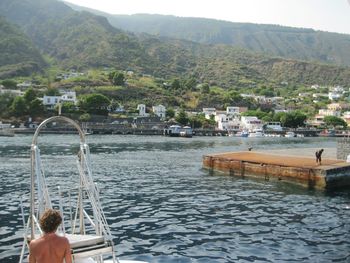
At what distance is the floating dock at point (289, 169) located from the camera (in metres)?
36.0

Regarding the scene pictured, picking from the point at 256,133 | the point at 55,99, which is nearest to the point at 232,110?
the point at 256,133

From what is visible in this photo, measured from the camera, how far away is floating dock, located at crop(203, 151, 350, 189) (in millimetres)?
36037

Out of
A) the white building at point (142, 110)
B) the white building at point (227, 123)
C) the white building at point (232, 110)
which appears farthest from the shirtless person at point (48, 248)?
the white building at point (232, 110)

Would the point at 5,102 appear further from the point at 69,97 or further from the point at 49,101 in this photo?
the point at 69,97

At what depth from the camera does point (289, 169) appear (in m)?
39.2

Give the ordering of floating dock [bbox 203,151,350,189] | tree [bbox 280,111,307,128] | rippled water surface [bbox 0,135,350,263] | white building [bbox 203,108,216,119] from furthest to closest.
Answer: white building [bbox 203,108,216,119], tree [bbox 280,111,307,128], floating dock [bbox 203,151,350,189], rippled water surface [bbox 0,135,350,263]

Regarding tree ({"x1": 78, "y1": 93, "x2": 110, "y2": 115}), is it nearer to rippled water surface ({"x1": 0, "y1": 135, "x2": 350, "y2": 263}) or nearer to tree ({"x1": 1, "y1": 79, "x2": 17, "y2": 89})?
tree ({"x1": 1, "y1": 79, "x2": 17, "y2": 89})

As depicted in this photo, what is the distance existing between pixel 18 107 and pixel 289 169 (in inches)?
4824

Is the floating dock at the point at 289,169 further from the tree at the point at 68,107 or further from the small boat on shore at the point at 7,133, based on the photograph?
the tree at the point at 68,107

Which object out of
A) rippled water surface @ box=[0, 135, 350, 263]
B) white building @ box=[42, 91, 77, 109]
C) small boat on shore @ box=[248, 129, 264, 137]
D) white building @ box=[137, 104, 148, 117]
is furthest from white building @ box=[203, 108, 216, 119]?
rippled water surface @ box=[0, 135, 350, 263]

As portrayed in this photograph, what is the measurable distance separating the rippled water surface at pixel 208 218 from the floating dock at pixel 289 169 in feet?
5.48

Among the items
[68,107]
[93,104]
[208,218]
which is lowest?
[208,218]

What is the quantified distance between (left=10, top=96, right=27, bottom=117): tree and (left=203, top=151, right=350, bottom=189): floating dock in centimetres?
10891

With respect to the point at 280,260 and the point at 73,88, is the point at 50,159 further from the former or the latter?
the point at 73,88
